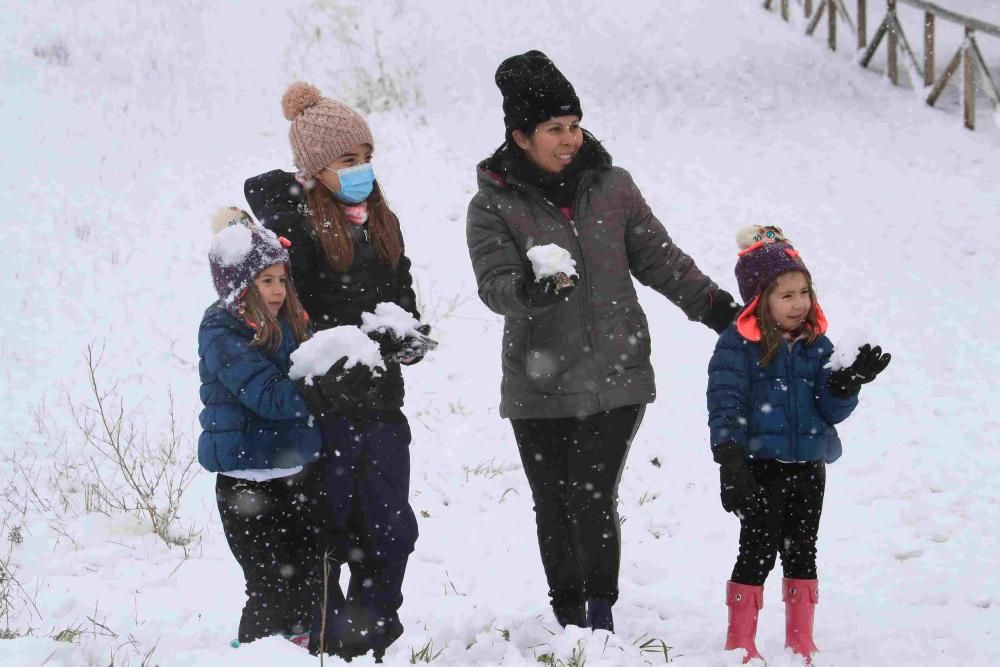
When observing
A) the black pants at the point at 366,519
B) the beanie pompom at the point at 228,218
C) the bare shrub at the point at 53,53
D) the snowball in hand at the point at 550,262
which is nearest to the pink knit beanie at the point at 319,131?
the beanie pompom at the point at 228,218

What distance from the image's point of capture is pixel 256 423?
3496 millimetres

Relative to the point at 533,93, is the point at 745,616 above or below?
below

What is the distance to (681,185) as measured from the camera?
1068 centimetres

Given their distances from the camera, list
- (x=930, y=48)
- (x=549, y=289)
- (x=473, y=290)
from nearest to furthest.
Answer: (x=549, y=289) < (x=473, y=290) < (x=930, y=48)

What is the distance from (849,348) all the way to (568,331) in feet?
3.38

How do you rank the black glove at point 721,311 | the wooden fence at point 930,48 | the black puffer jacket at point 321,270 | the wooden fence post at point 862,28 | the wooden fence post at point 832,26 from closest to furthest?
1. the black puffer jacket at point 321,270
2. the black glove at point 721,311
3. the wooden fence at point 930,48
4. the wooden fence post at point 862,28
5. the wooden fence post at point 832,26

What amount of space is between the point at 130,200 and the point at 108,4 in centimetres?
Result: 529

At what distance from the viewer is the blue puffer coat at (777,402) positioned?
376 centimetres

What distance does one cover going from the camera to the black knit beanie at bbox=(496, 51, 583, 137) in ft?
12.5

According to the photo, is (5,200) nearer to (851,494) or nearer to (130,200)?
(130,200)

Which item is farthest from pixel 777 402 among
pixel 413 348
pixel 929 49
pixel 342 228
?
pixel 929 49

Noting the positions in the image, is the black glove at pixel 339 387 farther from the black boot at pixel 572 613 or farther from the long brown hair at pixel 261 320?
the black boot at pixel 572 613

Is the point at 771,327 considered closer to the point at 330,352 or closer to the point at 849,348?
the point at 849,348

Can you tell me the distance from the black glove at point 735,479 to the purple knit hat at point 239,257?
1750mm
